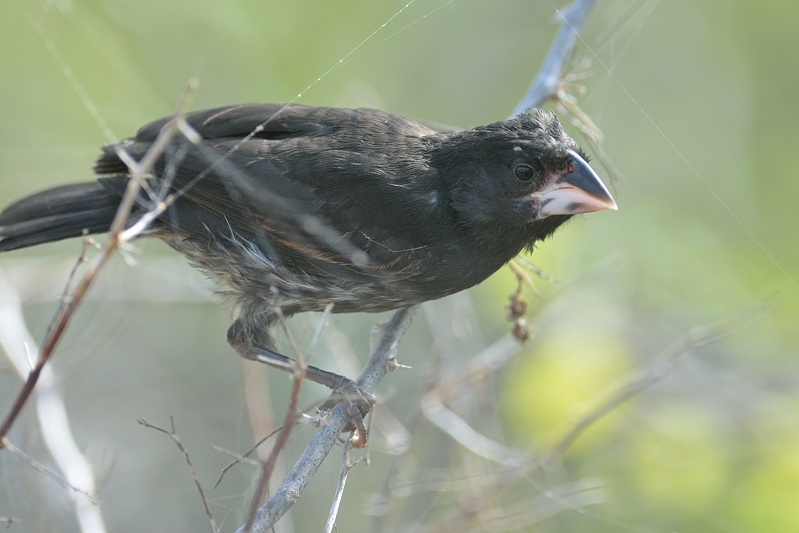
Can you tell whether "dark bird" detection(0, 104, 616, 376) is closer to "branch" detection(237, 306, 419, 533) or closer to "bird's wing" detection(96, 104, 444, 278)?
"bird's wing" detection(96, 104, 444, 278)

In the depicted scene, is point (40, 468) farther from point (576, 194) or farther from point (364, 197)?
point (576, 194)

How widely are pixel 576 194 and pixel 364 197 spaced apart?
0.77 metres

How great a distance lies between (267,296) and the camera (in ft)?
11.5

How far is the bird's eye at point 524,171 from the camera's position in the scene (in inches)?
121

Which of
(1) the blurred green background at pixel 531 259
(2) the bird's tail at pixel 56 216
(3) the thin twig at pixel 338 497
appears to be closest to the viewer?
(3) the thin twig at pixel 338 497

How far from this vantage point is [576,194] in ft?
9.93

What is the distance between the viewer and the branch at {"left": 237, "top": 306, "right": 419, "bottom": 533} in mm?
2391

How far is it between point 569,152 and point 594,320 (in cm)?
200

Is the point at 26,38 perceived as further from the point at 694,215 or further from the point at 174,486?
the point at 694,215

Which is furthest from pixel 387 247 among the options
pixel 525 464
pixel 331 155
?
pixel 525 464

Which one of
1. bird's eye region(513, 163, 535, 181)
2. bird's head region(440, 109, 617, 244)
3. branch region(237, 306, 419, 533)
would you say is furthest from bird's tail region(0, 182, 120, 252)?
bird's eye region(513, 163, 535, 181)

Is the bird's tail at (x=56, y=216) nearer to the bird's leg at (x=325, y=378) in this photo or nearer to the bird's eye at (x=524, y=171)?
the bird's leg at (x=325, y=378)

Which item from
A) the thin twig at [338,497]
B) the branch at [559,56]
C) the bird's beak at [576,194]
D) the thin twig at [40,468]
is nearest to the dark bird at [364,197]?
the bird's beak at [576,194]

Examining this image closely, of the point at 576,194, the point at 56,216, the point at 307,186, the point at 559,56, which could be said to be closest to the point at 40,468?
the point at 307,186
